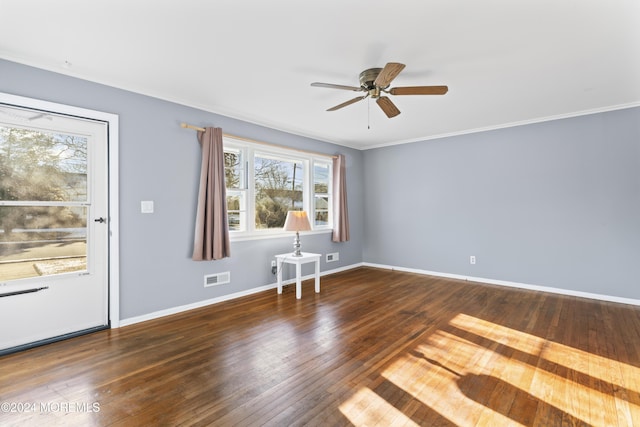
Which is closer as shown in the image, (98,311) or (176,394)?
(176,394)

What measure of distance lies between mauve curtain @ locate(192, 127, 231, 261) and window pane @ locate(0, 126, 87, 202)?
3.79 ft

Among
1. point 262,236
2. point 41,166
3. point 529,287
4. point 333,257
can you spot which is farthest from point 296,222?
point 529,287

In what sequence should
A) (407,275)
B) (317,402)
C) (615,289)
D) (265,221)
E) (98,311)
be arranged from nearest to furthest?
(317,402), (98,311), (615,289), (265,221), (407,275)

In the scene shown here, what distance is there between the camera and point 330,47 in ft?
8.14

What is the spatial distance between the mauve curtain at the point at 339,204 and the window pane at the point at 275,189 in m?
0.73

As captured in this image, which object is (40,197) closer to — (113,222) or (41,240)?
(41,240)

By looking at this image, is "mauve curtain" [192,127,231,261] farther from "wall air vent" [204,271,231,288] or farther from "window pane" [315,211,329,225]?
"window pane" [315,211,329,225]

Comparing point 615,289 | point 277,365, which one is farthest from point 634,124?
point 277,365

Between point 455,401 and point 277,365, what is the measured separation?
1279 mm

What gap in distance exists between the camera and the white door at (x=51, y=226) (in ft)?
8.61

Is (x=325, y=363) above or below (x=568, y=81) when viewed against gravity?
below

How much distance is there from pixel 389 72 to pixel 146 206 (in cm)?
282

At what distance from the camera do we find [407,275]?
558cm

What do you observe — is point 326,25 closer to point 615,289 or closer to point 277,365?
point 277,365
